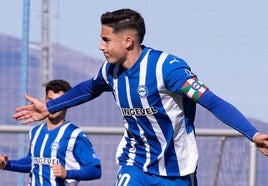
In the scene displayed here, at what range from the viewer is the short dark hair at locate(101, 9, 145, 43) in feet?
25.2

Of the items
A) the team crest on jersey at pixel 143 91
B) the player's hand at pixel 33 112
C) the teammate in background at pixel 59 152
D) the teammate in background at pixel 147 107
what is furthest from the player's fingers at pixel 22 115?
the teammate in background at pixel 59 152

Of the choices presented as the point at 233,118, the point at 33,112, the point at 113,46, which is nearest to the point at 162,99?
the point at 113,46

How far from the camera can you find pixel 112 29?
25.3 ft

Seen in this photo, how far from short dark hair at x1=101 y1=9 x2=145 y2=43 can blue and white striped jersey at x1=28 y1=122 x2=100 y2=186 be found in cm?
203

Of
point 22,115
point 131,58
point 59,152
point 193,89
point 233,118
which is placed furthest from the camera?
point 59,152

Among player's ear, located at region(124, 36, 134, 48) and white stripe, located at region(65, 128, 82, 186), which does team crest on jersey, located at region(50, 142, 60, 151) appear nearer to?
white stripe, located at region(65, 128, 82, 186)

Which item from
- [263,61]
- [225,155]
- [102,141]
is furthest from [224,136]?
[263,61]

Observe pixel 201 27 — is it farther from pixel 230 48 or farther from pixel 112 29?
pixel 112 29

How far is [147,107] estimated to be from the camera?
762 centimetres

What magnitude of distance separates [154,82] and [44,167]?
221 centimetres

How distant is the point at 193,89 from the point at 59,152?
8.03 ft

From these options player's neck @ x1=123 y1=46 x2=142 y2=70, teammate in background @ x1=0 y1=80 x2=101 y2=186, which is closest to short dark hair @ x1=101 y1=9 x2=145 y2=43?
player's neck @ x1=123 y1=46 x2=142 y2=70

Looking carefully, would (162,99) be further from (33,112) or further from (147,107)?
(33,112)

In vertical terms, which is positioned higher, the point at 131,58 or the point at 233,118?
the point at 131,58
